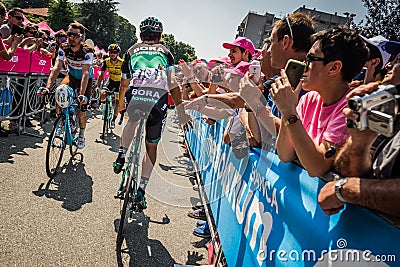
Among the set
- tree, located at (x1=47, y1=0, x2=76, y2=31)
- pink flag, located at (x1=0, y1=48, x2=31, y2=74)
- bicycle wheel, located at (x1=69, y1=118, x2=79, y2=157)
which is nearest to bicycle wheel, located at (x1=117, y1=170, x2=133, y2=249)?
bicycle wheel, located at (x1=69, y1=118, x2=79, y2=157)

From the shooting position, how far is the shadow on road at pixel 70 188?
14.0 feet

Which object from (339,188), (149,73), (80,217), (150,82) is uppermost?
(149,73)

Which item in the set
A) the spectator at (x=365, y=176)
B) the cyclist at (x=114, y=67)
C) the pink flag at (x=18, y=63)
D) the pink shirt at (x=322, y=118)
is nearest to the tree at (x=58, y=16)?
the cyclist at (x=114, y=67)

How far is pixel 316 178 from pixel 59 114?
4521 mm

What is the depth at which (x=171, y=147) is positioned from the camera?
982 centimetres

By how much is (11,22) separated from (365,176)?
794 centimetres

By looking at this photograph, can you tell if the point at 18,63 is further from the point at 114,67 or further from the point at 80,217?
the point at 80,217

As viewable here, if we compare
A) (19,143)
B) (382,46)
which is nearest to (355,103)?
(382,46)

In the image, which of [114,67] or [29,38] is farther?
[114,67]

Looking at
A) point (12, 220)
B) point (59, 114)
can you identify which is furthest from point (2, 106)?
point (12, 220)

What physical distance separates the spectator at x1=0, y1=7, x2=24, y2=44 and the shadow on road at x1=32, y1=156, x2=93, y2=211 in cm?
366

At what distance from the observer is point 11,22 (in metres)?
7.16

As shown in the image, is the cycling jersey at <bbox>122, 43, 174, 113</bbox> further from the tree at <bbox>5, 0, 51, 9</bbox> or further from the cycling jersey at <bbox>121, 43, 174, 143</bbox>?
the tree at <bbox>5, 0, 51, 9</bbox>

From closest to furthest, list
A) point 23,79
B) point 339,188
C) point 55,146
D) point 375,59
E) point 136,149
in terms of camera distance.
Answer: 1. point 339,188
2. point 375,59
3. point 136,149
4. point 55,146
5. point 23,79
